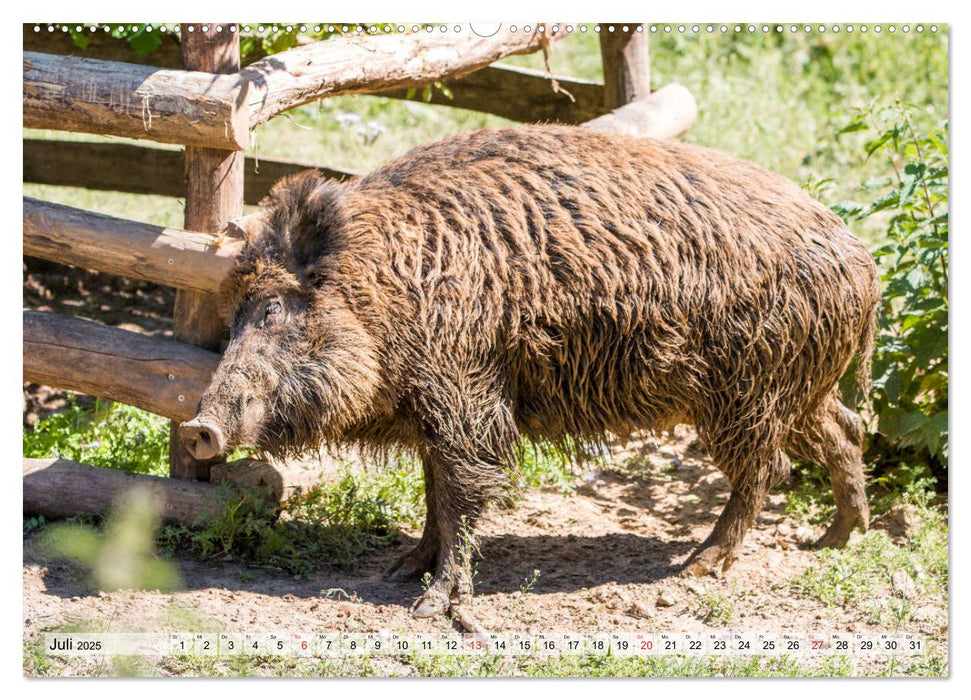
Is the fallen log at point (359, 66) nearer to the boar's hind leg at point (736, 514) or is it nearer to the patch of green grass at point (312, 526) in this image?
the patch of green grass at point (312, 526)

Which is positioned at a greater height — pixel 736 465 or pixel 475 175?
pixel 475 175

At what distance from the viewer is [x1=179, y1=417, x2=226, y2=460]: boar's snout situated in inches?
174

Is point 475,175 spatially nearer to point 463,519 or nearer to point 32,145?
point 463,519

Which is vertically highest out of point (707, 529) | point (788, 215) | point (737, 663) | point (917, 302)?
point (788, 215)

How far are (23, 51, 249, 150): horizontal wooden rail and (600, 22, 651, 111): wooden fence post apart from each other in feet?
10.2

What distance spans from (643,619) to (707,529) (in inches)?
42.4

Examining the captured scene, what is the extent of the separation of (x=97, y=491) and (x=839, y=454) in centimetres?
354

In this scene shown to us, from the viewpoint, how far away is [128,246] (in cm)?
507

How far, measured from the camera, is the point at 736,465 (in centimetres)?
515

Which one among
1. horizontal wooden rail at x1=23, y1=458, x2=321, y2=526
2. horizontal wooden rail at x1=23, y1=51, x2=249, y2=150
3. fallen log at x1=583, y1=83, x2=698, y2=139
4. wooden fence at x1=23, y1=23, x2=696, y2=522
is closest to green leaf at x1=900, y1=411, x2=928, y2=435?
fallen log at x1=583, y1=83, x2=698, y2=139

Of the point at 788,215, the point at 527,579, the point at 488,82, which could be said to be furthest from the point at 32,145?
the point at 788,215

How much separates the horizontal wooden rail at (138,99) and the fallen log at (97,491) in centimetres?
164

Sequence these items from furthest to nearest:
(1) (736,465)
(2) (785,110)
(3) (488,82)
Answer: (2) (785,110)
(3) (488,82)
(1) (736,465)

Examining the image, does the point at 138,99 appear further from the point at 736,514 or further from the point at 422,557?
the point at 736,514
